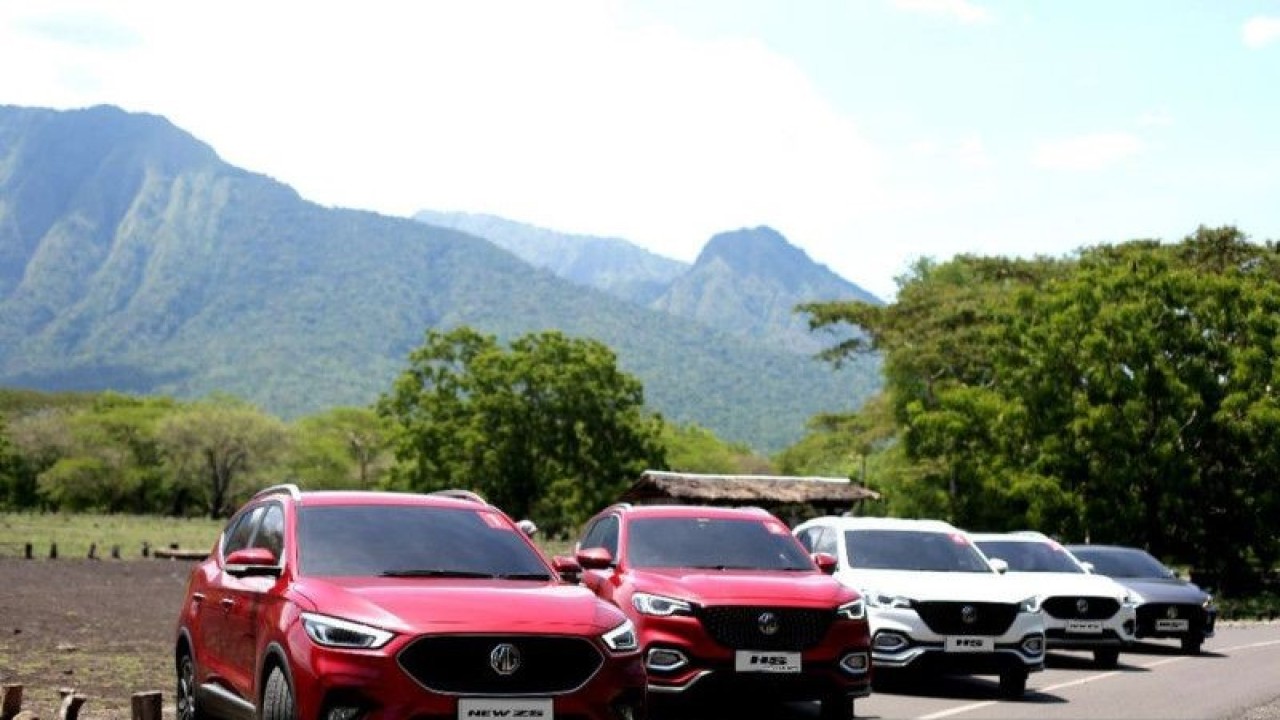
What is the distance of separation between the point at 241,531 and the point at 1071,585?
13.8 meters

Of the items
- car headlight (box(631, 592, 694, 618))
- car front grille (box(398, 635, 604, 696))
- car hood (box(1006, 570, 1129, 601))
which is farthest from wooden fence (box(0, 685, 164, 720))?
car hood (box(1006, 570, 1129, 601))

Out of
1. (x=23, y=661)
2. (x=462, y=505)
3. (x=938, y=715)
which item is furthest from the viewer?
(x=23, y=661)

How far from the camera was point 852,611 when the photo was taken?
1367 cm

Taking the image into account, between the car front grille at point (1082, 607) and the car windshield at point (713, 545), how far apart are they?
26.3ft

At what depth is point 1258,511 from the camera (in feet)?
151

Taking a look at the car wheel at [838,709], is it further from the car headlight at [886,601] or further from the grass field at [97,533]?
the grass field at [97,533]

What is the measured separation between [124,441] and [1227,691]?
119 meters

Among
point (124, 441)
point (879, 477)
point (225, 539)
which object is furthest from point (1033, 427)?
point (124, 441)

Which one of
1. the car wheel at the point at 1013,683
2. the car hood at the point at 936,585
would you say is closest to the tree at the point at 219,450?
the car hood at the point at 936,585

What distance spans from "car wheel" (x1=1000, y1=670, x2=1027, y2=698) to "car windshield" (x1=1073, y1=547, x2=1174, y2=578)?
366 inches

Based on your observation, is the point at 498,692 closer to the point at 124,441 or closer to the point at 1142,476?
the point at 1142,476

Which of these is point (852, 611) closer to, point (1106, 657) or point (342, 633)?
point (342, 633)

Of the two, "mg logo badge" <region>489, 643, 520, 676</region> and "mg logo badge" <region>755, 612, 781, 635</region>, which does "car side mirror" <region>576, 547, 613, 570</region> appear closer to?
"mg logo badge" <region>755, 612, 781, 635</region>

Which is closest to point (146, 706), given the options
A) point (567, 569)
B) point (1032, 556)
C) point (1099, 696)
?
point (567, 569)
